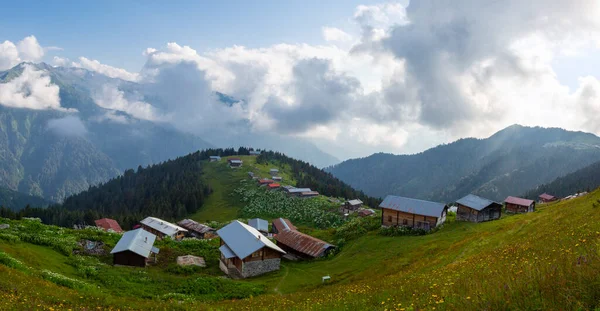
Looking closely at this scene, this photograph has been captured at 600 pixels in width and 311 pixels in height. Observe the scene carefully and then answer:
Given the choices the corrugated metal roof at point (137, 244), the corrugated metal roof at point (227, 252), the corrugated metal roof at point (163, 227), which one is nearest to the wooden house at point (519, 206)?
the corrugated metal roof at point (227, 252)

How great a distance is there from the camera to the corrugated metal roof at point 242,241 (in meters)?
48.8

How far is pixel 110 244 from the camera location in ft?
173

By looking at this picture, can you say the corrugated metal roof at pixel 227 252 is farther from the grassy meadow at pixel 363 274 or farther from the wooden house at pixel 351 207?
the wooden house at pixel 351 207

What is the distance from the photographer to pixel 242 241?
51875 millimetres

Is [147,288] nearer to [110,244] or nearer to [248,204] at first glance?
[110,244]

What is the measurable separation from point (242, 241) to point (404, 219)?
1223 inches

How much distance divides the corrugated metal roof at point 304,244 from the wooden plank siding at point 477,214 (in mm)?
27578

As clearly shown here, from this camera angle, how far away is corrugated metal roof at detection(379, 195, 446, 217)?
63.3 metres

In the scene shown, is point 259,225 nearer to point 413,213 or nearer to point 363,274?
point 413,213

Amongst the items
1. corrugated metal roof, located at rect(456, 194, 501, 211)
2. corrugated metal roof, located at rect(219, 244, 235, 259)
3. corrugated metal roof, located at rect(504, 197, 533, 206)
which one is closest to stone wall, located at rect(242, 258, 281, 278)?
corrugated metal roof, located at rect(219, 244, 235, 259)

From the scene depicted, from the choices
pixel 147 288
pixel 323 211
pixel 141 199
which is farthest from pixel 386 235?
pixel 141 199

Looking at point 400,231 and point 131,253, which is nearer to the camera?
point 131,253

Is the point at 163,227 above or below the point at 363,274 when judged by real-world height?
below

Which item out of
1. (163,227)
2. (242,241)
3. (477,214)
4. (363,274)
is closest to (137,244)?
(242,241)
